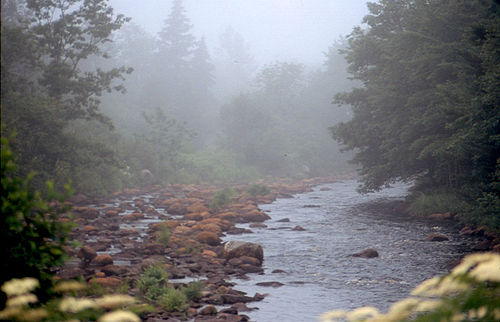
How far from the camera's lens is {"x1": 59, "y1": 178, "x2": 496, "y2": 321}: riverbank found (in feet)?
Result: 27.6

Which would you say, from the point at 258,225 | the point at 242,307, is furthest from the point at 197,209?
the point at 242,307

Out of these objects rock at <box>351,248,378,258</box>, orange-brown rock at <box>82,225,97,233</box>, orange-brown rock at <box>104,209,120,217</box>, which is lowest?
rock at <box>351,248,378,258</box>

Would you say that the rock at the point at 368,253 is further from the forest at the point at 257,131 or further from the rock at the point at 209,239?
the rock at the point at 209,239

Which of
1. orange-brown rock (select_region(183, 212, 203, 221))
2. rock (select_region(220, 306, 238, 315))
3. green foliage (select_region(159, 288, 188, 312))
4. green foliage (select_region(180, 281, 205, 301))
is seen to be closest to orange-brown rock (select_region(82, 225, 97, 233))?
orange-brown rock (select_region(183, 212, 203, 221))

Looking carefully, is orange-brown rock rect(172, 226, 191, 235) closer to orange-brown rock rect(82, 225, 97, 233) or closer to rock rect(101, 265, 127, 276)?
orange-brown rock rect(82, 225, 97, 233)

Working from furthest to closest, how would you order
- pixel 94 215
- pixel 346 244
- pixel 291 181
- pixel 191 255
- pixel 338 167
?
1. pixel 338 167
2. pixel 291 181
3. pixel 94 215
4. pixel 346 244
5. pixel 191 255

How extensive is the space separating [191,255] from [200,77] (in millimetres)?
54208

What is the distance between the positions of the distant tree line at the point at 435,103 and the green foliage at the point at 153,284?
942cm

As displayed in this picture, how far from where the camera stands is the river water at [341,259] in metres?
8.41

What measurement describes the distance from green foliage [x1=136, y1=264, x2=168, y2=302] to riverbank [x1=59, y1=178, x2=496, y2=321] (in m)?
0.18

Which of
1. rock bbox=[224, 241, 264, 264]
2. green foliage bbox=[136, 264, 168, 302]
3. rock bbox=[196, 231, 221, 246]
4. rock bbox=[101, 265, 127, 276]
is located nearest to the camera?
green foliage bbox=[136, 264, 168, 302]

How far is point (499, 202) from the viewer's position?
12789 mm

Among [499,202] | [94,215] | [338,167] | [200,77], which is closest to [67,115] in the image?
[94,215]

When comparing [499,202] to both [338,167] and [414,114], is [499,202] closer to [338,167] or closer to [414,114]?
[414,114]
